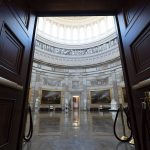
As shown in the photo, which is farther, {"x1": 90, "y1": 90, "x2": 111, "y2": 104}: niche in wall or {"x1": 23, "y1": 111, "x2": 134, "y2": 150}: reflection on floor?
{"x1": 90, "y1": 90, "x2": 111, "y2": 104}: niche in wall

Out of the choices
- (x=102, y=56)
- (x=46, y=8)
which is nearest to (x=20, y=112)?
(x=46, y=8)

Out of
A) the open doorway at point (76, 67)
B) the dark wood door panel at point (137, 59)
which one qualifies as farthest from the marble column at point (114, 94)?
the dark wood door panel at point (137, 59)

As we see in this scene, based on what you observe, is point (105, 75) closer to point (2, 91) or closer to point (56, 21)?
point (56, 21)

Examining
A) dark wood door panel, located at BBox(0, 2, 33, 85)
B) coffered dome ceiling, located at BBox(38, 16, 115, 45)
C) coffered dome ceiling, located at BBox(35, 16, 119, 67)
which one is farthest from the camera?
coffered dome ceiling, located at BBox(38, 16, 115, 45)

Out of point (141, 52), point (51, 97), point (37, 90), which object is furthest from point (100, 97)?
point (141, 52)

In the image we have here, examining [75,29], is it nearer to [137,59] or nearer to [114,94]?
[114,94]

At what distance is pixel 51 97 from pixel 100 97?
24.6 feet

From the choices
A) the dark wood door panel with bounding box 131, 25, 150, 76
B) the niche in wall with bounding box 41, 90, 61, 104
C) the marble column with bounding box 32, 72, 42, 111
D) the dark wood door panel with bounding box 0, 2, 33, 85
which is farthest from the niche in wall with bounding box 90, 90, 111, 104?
the dark wood door panel with bounding box 0, 2, 33, 85

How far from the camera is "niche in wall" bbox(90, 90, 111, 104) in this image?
17734 mm

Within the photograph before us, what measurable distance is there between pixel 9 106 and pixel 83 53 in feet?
69.4

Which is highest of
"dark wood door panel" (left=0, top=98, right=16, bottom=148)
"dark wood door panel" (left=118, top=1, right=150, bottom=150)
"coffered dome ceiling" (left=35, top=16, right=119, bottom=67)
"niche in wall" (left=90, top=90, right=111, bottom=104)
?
"coffered dome ceiling" (left=35, top=16, right=119, bottom=67)

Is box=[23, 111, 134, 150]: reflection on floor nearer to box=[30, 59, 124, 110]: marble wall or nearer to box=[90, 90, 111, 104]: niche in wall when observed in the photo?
box=[30, 59, 124, 110]: marble wall

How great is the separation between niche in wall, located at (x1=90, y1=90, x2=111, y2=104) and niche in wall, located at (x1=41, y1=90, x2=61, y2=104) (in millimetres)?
5298

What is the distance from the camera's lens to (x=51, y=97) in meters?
18.6
